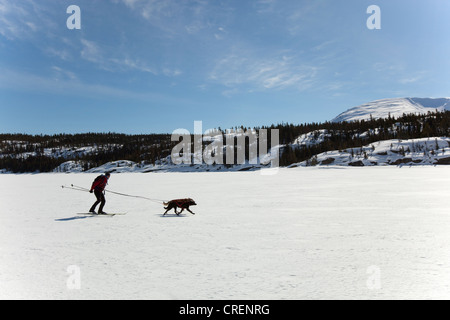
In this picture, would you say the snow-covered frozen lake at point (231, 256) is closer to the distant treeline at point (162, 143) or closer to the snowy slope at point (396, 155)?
the snowy slope at point (396, 155)

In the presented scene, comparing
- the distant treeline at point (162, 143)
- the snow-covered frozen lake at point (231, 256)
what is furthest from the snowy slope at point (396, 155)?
the snow-covered frozen lake at point (231, 256)

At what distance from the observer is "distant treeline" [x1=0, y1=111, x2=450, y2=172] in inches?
3346

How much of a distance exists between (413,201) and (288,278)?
1136 centimetres

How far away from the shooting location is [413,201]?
43.5ft

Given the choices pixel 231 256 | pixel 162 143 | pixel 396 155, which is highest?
pixel 162 143

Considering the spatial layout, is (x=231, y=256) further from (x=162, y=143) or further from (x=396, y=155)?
(x=162, y=143)

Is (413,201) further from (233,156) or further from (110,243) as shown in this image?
(233,156)

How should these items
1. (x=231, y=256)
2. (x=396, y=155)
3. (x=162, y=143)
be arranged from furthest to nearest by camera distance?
(x=162, y=143) → (x=396, y=155) → (x=231, y=256)

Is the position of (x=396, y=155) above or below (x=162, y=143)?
below

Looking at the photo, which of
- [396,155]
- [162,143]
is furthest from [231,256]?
[162,143]

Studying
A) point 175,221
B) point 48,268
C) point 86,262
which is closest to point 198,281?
point 86,262

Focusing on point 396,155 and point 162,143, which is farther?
point 162,143

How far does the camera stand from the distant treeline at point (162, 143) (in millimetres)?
85000

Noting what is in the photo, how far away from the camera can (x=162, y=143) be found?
5684 inches
